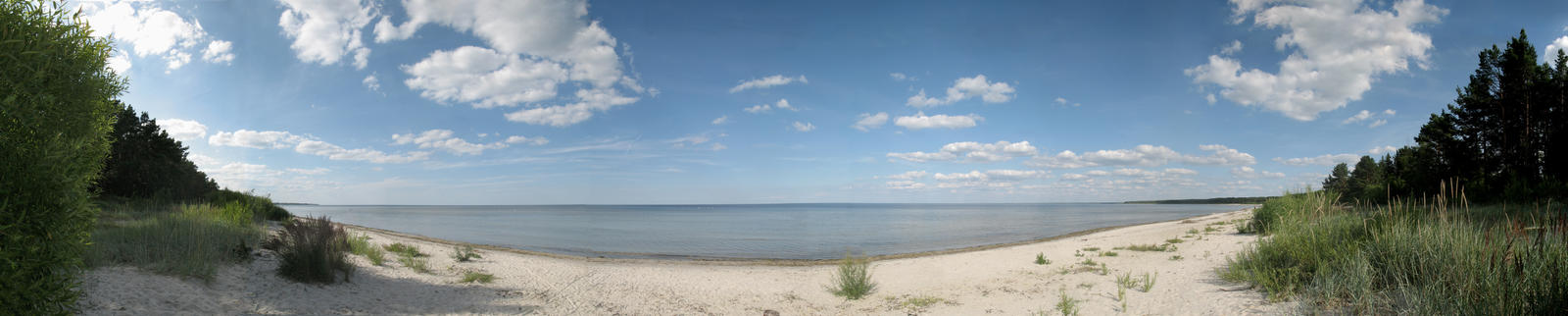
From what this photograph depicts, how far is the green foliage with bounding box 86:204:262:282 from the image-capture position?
7.52 meters

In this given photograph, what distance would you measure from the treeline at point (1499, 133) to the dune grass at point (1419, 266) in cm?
2571

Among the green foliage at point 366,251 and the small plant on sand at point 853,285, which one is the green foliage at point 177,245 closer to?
the green foliage at point 366,251

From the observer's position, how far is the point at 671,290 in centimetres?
1131

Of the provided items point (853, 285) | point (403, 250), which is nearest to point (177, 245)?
point (403, 250)

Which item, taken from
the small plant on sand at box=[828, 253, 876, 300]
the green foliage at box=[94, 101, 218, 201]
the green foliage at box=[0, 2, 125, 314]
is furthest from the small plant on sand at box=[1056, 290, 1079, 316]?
the green foliage at box=[94, 101, 218, 201]

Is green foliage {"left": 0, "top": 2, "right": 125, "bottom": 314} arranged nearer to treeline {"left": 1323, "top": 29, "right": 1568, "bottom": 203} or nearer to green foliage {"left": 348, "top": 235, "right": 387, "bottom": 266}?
green foliage {"left": 348, "top": 235, "right": 387, "bottom": 266}

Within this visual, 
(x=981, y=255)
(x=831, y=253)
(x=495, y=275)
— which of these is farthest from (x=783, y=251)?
(x=495, y=275)

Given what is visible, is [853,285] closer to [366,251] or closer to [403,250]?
[366,251]

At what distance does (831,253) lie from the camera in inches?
880

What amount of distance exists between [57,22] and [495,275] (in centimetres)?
796

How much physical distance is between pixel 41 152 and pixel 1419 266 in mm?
12186

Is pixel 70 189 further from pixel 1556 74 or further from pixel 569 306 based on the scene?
pixel 1556 74

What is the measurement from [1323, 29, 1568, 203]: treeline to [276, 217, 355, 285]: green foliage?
36.5 m

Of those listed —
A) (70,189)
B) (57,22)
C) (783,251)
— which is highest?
(57,22)
